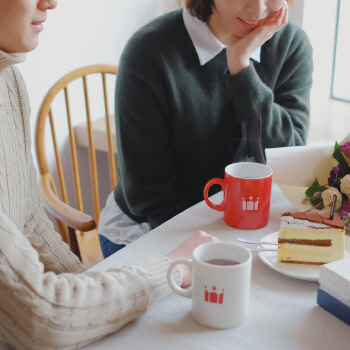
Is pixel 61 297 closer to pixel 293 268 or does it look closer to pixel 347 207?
pixel 293 268

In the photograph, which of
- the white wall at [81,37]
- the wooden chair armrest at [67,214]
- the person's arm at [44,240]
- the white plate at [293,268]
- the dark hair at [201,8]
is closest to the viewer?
the white plate at [293,268]

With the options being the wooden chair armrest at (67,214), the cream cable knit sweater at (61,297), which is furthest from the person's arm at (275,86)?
the cream cable knit sweater at (61,297)

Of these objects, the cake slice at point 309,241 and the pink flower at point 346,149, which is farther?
the pink flower at point 346,149

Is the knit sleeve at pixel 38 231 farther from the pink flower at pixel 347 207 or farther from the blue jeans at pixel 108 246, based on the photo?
the pink flower at pixel 347 207

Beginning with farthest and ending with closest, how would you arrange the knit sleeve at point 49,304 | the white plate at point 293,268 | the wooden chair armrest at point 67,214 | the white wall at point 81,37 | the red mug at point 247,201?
the white wall at point 81,37, the wooden chair armrest at point 67,214, the red mug at point 247,201, the white plate at point 293,268, the knit sleeve at point 49,304

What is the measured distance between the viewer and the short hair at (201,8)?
1255mm

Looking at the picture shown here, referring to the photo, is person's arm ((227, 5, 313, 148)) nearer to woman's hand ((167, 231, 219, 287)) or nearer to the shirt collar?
the shirt collar

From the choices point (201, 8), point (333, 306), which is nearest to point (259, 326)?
point (333, 306)

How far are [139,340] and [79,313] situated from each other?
0.29 feet

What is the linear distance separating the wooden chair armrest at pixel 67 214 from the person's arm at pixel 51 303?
51cm

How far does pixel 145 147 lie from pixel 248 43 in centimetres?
40

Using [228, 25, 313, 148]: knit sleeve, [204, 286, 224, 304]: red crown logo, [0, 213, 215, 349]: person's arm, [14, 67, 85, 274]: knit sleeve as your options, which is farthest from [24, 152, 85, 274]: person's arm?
[228, 25, 313, 148]: knit sleeve

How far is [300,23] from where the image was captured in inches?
77.6

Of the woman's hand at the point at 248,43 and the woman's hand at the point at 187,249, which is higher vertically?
the woman's hand at the point at 248,43
